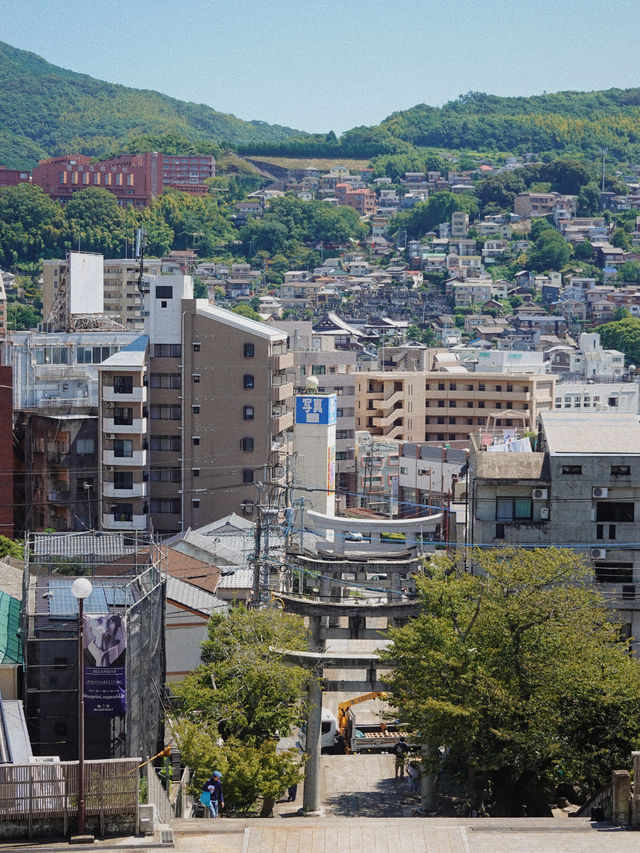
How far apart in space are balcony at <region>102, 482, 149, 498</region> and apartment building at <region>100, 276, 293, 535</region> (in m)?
0.03

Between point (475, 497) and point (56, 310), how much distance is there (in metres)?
45.6

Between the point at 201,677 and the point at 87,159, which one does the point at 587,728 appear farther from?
the point at 87,159

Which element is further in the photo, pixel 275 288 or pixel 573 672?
pixel 275 288

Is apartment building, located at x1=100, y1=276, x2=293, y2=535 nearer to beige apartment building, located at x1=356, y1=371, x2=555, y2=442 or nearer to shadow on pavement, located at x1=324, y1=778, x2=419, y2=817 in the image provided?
shadow on pavement, located at x1=324, y1=778, x2=419, y2=817

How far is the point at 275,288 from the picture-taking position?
177 m

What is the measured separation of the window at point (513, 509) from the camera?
2714cm

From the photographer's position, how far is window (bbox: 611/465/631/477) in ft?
87.6

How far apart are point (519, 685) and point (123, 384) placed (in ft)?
82.7

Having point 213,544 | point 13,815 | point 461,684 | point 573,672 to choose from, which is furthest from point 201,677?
point 213,544

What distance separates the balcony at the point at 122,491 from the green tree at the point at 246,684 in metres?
19.8

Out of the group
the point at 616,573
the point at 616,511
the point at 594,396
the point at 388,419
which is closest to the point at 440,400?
the point at 388,419

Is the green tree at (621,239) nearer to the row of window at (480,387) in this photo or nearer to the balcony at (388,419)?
the row of window at (480,387)

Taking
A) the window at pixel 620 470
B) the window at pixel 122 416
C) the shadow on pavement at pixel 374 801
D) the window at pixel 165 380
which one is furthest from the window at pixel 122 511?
the window at pixel 620 470

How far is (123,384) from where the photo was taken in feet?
140
